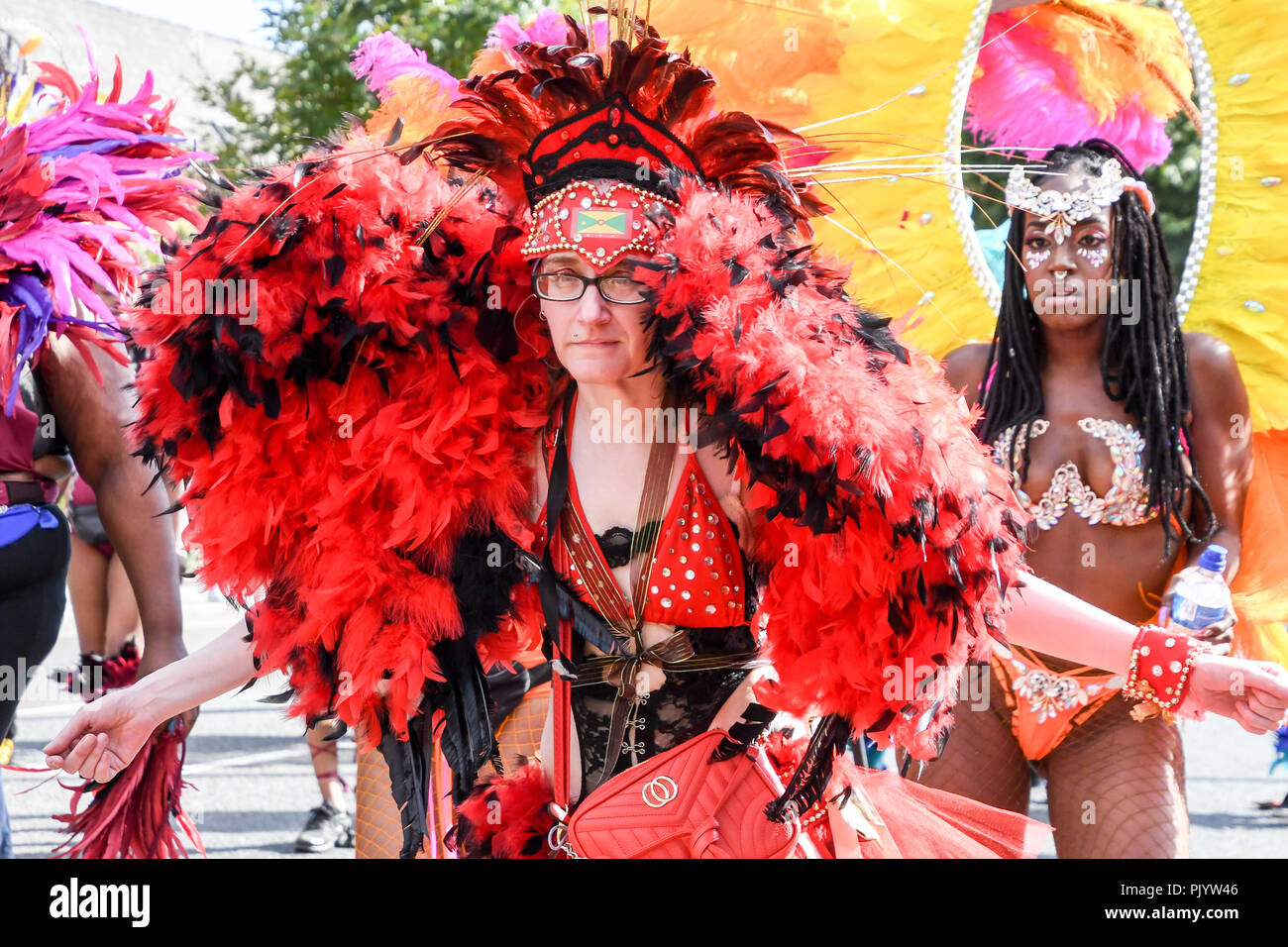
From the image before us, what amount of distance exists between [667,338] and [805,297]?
236 millimetres

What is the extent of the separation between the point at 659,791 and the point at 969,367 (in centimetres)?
201

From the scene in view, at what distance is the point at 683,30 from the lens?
352 centimetres

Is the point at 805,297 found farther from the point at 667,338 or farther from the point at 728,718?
the point at 728,718

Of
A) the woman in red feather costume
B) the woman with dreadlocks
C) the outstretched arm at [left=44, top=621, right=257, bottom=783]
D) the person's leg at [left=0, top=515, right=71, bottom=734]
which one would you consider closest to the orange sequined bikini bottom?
the woman with dreadlocks

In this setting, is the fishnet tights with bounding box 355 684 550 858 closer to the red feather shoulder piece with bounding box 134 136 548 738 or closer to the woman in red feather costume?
the woman in red feather costume

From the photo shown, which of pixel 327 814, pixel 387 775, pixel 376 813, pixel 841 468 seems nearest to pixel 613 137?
pixel 841 468

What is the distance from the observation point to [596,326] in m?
2.27

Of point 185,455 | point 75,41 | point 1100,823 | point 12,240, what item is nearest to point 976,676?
point 1100,823

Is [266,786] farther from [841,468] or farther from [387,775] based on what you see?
[841,468]

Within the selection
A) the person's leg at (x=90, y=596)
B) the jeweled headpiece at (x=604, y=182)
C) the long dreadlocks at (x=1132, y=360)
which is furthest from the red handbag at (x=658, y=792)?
the person's leg at (x=90, y=596)

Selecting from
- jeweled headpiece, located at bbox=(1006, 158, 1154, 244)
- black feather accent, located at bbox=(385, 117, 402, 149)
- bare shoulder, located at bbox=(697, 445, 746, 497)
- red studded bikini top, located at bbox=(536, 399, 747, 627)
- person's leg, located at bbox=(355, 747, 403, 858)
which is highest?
black feather accent, located at bbox=(385, 117, 402, 149)

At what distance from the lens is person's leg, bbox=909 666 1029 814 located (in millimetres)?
3373

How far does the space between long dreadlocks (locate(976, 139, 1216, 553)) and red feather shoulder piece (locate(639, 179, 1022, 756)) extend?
143cm
